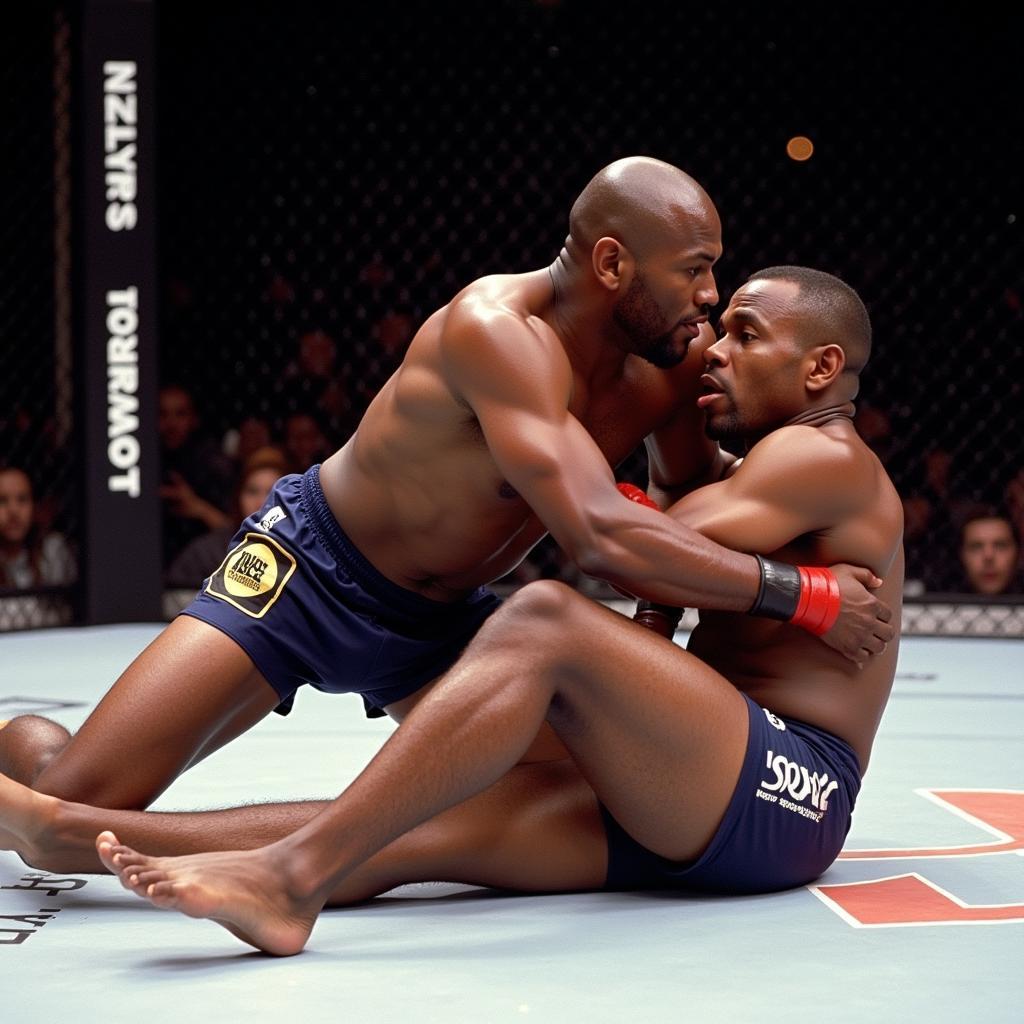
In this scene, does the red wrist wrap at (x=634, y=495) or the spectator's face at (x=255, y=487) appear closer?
the red wrist wrap at (x=634, y=495)

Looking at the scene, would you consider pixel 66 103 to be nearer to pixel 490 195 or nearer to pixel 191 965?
pixel 490 195

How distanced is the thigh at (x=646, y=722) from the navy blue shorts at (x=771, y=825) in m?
0.03

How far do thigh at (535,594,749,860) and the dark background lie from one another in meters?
3.47

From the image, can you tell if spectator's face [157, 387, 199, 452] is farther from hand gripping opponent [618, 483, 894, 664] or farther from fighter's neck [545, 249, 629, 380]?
hand gripping opponent [618, 483, 894, 664]

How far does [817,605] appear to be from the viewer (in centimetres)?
193

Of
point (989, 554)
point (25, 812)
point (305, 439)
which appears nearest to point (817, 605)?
point (25, 812)

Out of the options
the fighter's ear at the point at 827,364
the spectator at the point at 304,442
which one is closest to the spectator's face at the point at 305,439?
the spectator at the point at 304,442

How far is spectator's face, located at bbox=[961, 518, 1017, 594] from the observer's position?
16.6 feet

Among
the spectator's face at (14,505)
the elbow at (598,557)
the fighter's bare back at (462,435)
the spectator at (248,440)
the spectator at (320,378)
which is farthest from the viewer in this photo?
the spectator at (320,378)

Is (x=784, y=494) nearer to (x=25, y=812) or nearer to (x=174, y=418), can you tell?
(x=25, y=812)

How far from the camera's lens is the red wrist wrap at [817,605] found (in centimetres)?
192

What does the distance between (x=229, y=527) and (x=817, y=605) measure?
358 cm

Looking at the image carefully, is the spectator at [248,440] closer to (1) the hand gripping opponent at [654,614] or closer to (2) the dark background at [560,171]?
(2) the dark background at [560,171]

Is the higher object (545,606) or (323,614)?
(545,606)
